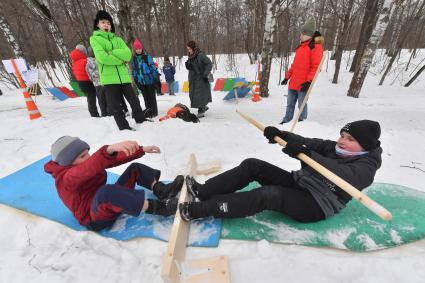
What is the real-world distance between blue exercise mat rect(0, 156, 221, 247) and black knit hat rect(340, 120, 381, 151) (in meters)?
1.25

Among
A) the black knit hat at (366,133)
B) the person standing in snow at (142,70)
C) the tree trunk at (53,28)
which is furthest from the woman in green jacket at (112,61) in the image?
the tree trunk at (53,28)

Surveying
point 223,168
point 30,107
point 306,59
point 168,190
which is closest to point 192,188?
point 168,190

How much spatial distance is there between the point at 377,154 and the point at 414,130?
310 centimetres

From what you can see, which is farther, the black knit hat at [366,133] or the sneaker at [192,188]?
the sneaker at [192,188]

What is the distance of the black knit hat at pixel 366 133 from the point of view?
1.77 meters

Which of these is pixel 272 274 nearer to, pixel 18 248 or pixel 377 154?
pixel 377 154

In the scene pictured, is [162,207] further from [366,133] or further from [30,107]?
[30,107]

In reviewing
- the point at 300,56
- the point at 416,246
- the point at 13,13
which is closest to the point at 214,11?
the point at 13,13

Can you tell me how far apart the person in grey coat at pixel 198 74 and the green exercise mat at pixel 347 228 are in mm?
3732

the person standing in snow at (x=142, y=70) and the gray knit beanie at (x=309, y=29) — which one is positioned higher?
the gray knit beanie at (x=309, y=29)

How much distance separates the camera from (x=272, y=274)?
1.61 m

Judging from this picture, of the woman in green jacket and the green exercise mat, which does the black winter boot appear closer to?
the green exercise mat

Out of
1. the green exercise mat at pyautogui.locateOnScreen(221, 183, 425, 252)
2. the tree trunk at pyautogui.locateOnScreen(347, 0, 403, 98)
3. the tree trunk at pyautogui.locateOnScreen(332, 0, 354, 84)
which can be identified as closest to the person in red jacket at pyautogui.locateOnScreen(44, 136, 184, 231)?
the green exercise mat at pyautogui.locateOnScreen(221, 183, 425, 252)

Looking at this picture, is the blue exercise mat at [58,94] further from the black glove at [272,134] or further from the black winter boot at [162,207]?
the black glove at [272,134]
